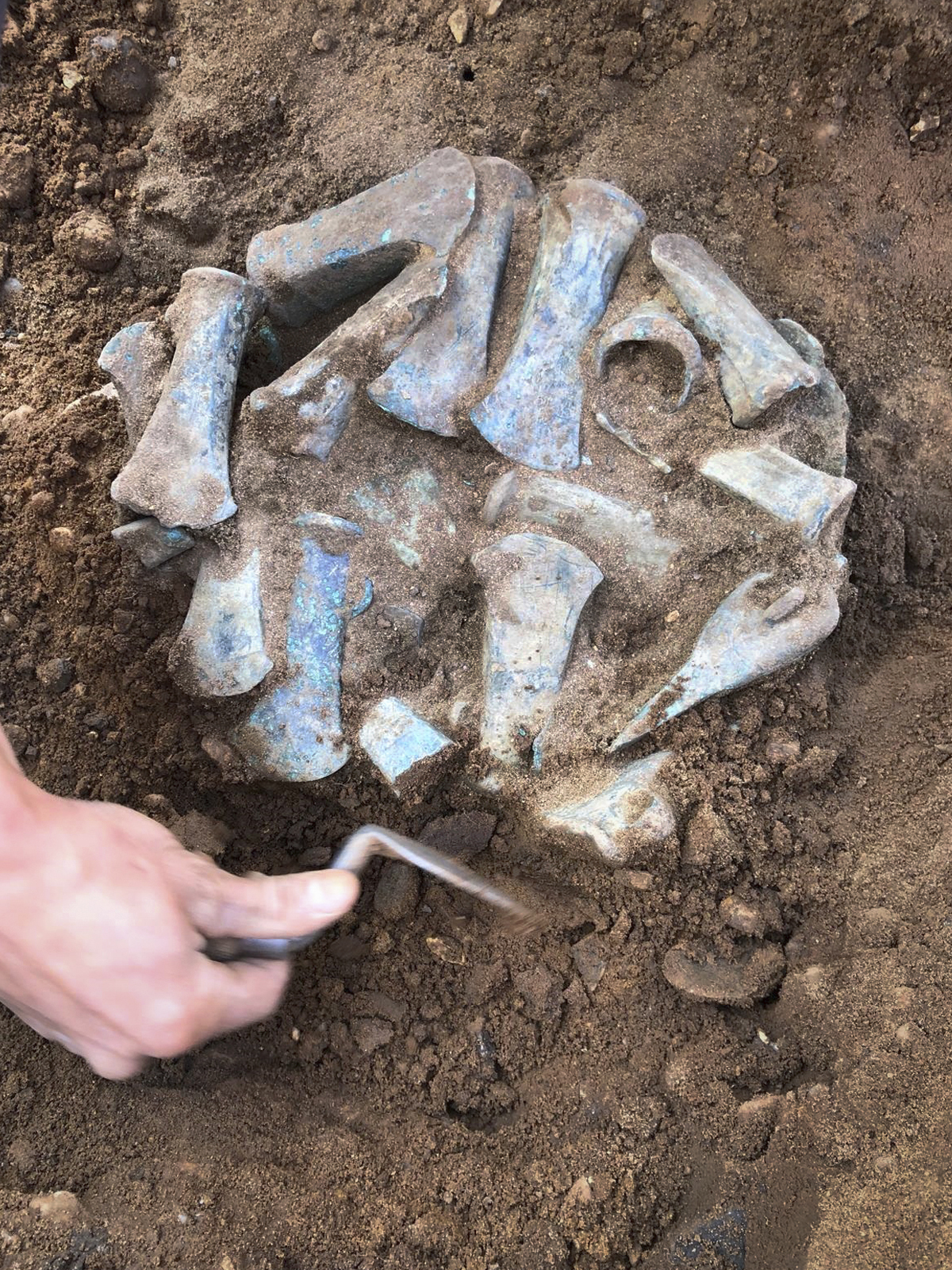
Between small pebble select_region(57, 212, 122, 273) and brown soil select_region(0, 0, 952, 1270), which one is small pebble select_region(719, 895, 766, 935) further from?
small pebble select_region(57, 212, 122, 273)

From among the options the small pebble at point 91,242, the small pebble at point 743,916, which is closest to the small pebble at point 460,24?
the small pebble at point 91,242

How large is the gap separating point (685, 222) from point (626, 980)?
1.88 meters

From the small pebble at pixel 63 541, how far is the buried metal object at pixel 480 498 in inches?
7.8

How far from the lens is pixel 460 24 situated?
2.76 m

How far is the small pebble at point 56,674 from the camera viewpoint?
7.78 feet

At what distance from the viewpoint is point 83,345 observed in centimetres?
273

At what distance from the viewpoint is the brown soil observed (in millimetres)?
1922

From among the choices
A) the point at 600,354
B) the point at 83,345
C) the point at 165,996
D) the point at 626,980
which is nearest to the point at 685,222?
the point at 600,354

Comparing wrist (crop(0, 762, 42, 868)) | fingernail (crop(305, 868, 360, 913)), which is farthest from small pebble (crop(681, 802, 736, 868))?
wrist (crop(0, 762, 42, 868))

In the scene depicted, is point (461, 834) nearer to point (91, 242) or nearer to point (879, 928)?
point (879, 928)

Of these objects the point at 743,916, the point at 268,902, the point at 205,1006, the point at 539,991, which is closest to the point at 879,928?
the point at 743,916

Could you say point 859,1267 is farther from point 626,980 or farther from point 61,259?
point 61,259

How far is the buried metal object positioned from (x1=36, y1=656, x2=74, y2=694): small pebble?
0.98 feet

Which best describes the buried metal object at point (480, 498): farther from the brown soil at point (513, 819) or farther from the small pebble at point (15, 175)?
the small pebble at point (15, 175)
